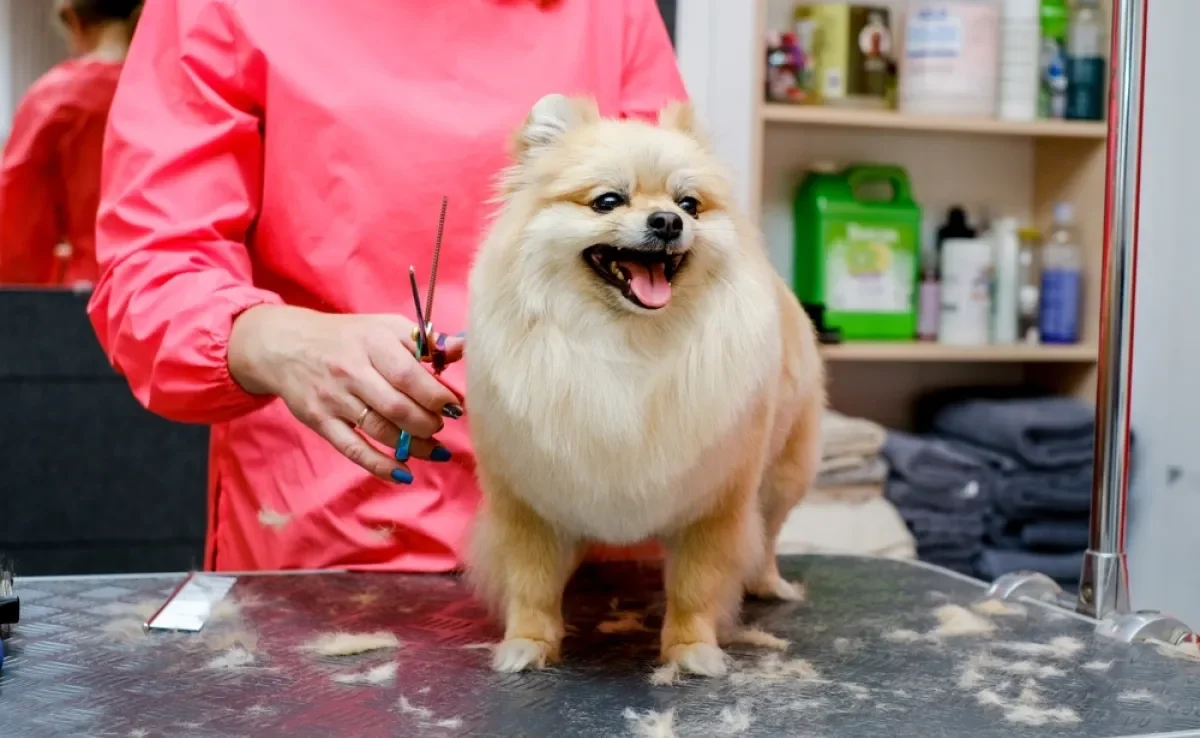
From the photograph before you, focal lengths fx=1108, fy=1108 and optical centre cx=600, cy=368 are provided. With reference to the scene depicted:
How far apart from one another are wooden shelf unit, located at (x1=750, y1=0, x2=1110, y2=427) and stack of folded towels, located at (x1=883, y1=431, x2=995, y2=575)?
235 millimetres

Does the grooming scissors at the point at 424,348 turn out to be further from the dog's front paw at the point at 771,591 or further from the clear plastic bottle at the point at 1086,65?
the clear plastic bottle at the point at 1086,65

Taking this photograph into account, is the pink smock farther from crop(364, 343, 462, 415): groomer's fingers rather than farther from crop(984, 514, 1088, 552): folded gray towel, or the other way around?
crop(984, 514, 1088, 552): folded gray towel

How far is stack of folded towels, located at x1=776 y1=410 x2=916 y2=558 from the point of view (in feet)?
7.55

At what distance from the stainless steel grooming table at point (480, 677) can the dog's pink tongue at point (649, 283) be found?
343 millimetres

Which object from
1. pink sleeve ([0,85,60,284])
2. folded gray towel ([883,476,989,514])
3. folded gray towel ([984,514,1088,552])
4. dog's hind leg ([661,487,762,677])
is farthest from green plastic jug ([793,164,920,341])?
pink sleeve ([0,85,60,284])

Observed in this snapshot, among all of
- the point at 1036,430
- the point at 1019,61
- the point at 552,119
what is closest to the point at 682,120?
the point at 552,119

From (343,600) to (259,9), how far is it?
0.68 metres

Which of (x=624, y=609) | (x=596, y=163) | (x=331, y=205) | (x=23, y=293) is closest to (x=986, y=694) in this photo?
(x=624, y=609)

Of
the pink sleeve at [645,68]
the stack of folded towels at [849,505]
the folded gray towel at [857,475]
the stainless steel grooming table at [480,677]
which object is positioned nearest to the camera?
the stainless steel grooming table at [480,677]

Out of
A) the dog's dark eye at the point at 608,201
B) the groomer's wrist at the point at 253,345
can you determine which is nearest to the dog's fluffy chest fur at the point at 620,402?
the dog's dark eye at the point at 608,201

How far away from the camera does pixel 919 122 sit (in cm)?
250

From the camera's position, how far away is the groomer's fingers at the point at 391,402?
3.45 feet

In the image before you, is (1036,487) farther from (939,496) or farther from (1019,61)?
(1019,61)

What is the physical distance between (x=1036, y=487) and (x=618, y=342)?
176 cm
